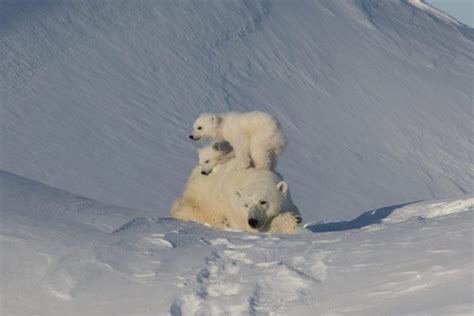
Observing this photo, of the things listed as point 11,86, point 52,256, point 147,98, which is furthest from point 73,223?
point 147,98

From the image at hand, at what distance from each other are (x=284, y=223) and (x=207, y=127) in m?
2.12

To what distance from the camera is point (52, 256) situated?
239 inches

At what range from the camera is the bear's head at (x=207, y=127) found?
10.1 meters

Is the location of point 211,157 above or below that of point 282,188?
above

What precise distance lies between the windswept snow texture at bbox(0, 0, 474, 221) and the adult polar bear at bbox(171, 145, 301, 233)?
6.91 meters

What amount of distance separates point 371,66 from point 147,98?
787cm

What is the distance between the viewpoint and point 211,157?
937 centimetres

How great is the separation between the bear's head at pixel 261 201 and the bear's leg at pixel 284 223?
53mm

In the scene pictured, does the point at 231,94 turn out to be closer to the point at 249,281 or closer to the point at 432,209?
the point at 432,209

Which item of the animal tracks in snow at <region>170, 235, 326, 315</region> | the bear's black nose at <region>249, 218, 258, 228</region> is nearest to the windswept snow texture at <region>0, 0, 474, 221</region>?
the bear's black nose at <region>249, 218, 258, 228</region>

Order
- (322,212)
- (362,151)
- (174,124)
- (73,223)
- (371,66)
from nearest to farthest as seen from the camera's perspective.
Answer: (73,223) → (322,212) → (174,124) → (362,151) → (371,66)

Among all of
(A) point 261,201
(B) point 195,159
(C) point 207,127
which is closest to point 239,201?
(A) point 261,201

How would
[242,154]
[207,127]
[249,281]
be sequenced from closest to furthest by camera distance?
[249,281] < [242,154] < [207,127]

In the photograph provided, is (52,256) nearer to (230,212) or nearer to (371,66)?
(230,212)
